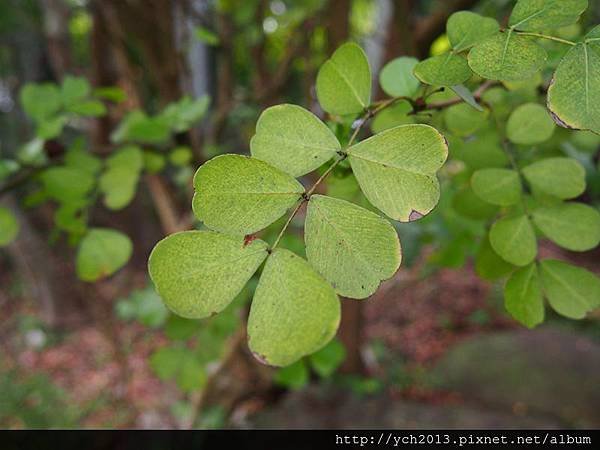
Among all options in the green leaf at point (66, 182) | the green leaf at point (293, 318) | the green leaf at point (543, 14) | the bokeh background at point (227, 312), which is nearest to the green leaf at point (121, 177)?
the green leaf at point (66, 182)

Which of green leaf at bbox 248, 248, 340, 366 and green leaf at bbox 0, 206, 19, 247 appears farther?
green leaf at bbox 0, 206, 19, 247

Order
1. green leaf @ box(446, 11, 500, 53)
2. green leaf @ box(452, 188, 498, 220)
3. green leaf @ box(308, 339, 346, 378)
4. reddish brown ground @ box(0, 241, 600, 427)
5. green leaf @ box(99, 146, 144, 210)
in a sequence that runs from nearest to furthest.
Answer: green leaf @ box(446, 11, 500, 53) < green leaf @ box(452, 188, 498, 220) < green leaf @ box(99, 146, 144, 210) < green leaf @ box(308, 339, 346, 378) < reddish brown ground @ box(0, 241, 600, 427)

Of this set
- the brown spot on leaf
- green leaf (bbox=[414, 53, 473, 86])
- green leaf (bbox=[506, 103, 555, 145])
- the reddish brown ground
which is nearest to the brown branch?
green leaf (bbox=[506, 103, 555, 145])

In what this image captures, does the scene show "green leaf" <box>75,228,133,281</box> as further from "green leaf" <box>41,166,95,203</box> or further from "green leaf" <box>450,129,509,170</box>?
"green leaf" <box>450,129,509,170</box>

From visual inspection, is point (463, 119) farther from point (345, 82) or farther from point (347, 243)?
point (347, 243)

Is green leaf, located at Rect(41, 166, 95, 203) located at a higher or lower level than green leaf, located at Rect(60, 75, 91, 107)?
lower

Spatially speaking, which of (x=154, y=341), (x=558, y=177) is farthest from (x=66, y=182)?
(x=154, y=341)
